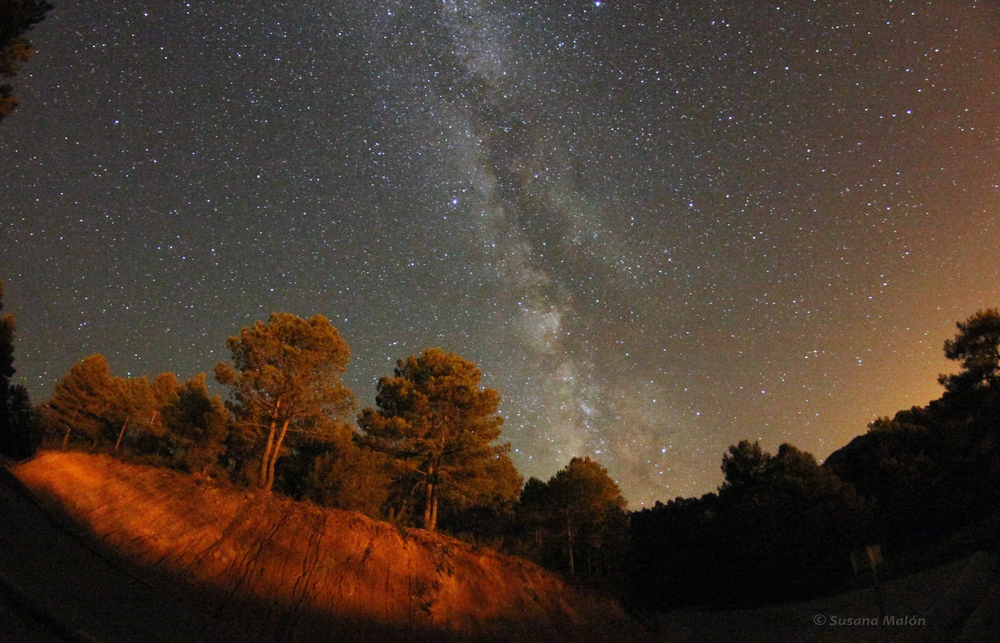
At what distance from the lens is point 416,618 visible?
757 inches

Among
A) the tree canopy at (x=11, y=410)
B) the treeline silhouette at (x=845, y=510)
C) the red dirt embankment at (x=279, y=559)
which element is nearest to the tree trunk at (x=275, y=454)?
the red dirt embankment at (x=279, y=559)

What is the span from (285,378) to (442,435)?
8419 mm

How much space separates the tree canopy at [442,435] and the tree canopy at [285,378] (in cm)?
304

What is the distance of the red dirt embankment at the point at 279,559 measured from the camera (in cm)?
1614

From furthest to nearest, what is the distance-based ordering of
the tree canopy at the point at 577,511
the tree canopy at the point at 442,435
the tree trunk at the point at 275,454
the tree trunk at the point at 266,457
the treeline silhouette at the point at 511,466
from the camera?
the tree canopy at the point at 577,511
the tree canopy at the point at 442,435
the treeline silhouette at the point at 511,466
the tree trunk at the point at 266,457
the tree trunk at the point at 275,454

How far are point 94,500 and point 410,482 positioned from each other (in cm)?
1540

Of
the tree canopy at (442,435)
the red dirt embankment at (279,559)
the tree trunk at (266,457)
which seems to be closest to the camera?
the red dirt embankment at (279,559)

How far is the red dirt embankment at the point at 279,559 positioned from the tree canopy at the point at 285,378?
4822 millimetres

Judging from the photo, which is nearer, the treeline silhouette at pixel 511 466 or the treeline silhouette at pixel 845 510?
the treeline silhouette at pixel 511 466

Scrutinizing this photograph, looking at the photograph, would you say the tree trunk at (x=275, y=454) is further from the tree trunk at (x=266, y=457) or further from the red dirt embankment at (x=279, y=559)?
the red dirt embankment at (x=279, y=559)

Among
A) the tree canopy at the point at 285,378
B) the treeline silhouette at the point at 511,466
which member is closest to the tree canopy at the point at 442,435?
the treeline silhouette at the point at 511,466

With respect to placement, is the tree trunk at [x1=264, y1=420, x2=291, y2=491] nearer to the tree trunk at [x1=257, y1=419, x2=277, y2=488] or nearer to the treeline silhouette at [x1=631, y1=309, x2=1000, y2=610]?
the tree trunk at [x1=257, y1=419, x2=277, y2=488]

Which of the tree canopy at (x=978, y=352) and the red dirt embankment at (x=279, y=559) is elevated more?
the tree canopy at (x=978, y=352)

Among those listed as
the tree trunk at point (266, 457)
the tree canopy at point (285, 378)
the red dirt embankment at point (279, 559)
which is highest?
the tree canopy at point (285, 378)
